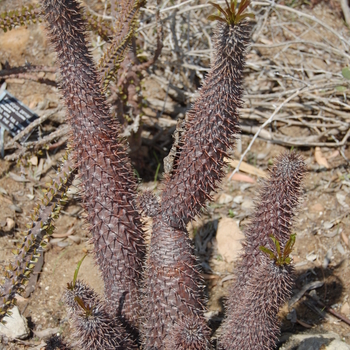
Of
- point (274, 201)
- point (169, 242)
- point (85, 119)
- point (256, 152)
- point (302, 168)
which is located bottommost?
point (256, 152)

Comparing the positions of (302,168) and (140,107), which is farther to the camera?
(140,107)

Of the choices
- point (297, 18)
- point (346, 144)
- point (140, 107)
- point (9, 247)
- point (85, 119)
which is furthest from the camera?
point (297, 18)

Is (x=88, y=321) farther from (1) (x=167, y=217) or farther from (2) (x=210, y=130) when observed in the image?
(2) (x=210, y=130)

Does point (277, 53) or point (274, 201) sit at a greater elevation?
point (274, 201)

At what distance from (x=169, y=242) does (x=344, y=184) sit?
2229 millimetres

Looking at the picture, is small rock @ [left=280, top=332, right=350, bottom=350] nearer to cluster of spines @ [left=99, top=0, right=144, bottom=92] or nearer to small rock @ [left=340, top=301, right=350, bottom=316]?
small rock @ [left=340, top=301, right=350, bottom=316]

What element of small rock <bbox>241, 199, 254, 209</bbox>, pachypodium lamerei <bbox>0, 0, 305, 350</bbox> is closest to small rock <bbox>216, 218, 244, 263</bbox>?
small rock <bbox>241, 199, 254, 209</bbox>

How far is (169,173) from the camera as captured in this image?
1828 millimetres

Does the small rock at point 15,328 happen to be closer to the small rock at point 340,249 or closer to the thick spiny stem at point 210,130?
the thick spiny stem at point 210,130

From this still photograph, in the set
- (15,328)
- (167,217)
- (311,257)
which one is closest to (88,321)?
(167,217)

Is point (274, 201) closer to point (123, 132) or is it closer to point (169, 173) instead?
point (169, 173)

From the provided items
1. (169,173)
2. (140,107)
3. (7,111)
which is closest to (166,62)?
(140,107)

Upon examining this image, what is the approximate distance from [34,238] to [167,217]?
2.24ft

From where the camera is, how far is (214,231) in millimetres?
3387
